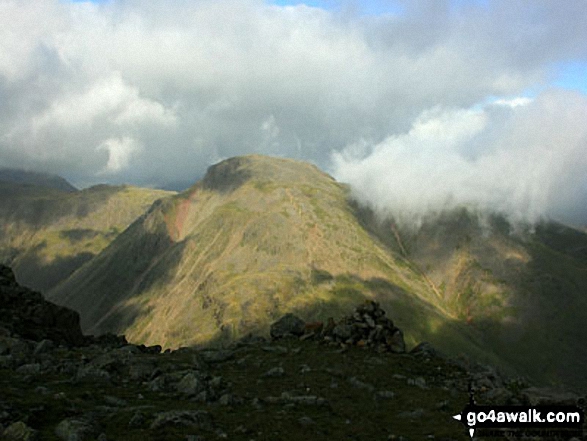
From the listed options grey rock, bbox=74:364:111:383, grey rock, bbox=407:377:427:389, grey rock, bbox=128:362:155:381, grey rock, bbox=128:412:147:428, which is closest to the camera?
grey rock, bbox=128:412:147:428

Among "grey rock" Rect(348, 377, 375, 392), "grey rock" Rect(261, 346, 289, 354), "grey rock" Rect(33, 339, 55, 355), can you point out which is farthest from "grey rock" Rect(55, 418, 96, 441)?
"grey rock" Rect(261, 346, 289, 354)

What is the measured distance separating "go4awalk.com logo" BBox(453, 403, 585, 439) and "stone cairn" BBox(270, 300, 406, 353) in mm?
16312

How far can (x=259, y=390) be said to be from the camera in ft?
88.4

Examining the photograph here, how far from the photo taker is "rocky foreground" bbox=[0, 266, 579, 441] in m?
19.6

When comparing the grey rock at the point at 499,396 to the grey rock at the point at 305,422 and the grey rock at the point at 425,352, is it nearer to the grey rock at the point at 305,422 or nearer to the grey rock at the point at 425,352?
the grey rock at the point at 425,352

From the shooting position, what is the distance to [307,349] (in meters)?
36.7

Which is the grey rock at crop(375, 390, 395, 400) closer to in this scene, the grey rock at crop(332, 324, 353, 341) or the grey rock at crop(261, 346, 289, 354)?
the grey rock at crop(261, 346, 289, 354)

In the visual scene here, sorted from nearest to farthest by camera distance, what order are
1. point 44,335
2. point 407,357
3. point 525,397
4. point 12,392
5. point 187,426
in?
point 187,426, point 12,392, point 525,397, point 407,357, point 44,335

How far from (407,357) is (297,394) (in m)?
12.9

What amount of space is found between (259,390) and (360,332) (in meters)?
13.9

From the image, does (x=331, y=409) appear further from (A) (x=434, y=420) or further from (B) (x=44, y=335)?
(B) (x=44, y=335)

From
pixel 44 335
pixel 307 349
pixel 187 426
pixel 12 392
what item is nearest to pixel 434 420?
pixel 187 426

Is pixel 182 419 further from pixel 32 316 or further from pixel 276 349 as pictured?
pixel 32 316

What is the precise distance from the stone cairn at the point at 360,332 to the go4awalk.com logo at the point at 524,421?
16.3 meters
